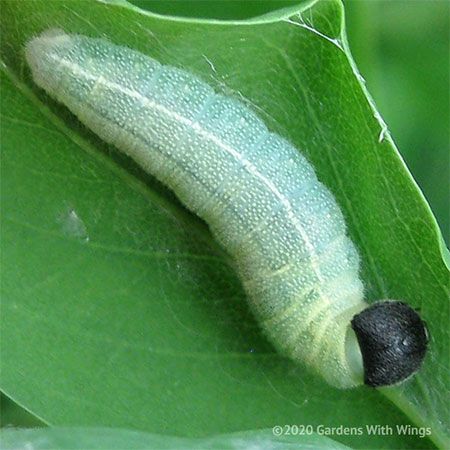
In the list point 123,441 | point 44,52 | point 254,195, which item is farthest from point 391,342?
point 44,52

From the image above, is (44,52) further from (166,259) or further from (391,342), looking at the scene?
(391,342)

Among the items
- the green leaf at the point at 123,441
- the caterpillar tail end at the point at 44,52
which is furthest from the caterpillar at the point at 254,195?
the green leaf at the point at 123,441

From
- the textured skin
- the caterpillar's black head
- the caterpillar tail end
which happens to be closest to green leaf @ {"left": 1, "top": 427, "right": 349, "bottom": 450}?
the caterpillar's black head

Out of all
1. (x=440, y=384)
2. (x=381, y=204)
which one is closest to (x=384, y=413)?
(x=440, y=384)

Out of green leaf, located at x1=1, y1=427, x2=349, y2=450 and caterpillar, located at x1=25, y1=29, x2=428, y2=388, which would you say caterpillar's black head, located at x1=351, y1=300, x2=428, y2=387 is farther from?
green leaf, located at x1=1, y1=427, x2=349, y2=450

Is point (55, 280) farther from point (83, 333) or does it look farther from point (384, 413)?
point (384, 413)
